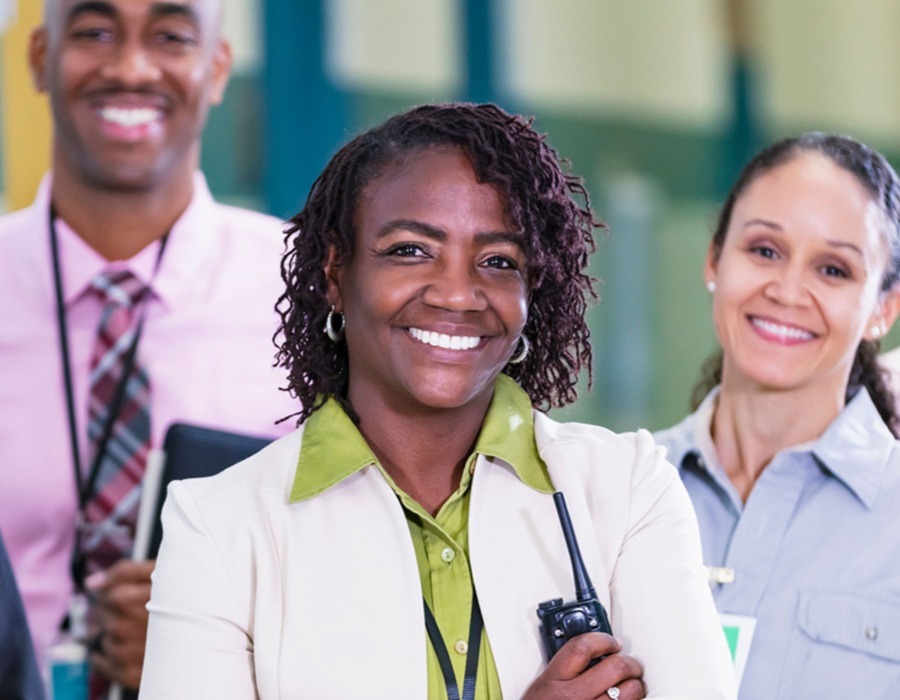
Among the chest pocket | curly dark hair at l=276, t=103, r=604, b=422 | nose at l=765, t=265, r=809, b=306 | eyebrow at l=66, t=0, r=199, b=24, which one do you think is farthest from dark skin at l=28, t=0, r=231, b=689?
the chest pocket

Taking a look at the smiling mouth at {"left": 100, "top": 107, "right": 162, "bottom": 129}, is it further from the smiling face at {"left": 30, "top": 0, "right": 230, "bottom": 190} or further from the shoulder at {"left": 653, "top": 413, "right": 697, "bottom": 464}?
the shoulder at {"left": 653, "top": 413, "right": 697, "bottom": 464}

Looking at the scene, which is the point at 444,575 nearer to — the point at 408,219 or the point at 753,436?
the point at 408,219

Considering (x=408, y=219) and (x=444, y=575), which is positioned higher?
(x=408, y=219)

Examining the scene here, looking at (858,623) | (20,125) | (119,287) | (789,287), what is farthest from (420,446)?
(20,125)

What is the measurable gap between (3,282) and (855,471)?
1.55m

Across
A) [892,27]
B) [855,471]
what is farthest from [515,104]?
[855,471]

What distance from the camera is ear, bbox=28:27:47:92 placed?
99.9 inches

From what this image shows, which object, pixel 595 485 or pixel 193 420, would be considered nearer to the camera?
pixel 595 485

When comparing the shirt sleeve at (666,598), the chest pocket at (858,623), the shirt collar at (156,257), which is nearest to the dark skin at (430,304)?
the shirt sleeve at (666,598)

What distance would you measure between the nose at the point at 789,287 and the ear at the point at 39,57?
4.58ft

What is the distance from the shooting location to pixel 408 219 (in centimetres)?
152

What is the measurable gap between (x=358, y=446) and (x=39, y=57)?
4.57ft

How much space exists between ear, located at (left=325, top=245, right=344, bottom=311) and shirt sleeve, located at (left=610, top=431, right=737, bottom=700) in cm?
41

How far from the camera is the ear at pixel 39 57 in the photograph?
254cm
